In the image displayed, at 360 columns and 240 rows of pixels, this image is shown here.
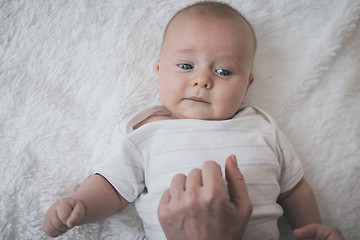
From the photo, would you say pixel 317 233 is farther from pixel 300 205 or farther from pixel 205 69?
pixel 205 69

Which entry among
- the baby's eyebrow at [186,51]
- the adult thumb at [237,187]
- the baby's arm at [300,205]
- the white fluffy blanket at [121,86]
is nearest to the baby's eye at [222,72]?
the baby's eyebrow at [186,51]

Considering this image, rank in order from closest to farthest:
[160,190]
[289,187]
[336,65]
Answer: [160,190] → [289,187] → [336,65]

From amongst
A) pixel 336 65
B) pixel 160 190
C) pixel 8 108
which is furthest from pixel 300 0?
pixel 8 108

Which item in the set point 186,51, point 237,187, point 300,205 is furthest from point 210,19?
point 300,205

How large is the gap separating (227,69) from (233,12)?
240mm

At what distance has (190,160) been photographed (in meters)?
0.94

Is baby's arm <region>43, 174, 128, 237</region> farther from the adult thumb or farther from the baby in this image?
the adult thumb

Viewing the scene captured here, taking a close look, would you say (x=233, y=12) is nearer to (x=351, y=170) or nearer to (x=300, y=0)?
(x=300, y=0)

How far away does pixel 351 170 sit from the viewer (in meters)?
1.15

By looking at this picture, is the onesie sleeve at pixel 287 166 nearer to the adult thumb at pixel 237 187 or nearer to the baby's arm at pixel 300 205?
the baby's arm at pixel 300 205

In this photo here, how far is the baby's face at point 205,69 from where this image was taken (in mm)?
993

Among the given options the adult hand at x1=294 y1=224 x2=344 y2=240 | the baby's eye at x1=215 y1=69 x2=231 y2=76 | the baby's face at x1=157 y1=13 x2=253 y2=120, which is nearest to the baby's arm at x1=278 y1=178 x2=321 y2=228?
the adult hand at x1=294 y1=224 x2=344 y2=240

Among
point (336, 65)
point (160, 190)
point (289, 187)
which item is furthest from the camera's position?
point (336, 65)

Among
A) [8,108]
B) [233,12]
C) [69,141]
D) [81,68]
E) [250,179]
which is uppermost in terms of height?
[233,12]
